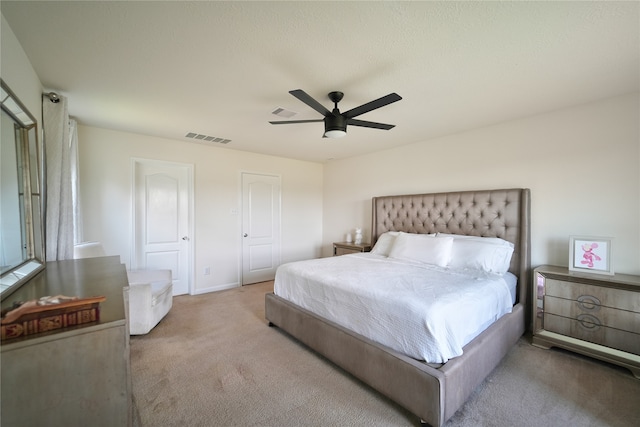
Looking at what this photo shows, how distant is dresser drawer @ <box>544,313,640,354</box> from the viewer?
6.92 ft

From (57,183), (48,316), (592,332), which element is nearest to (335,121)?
(48,316)

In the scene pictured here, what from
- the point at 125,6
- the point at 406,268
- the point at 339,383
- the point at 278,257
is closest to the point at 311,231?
the point at 278,257

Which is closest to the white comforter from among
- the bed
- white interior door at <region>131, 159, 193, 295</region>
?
the bed

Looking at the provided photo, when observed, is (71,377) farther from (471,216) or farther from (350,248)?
(350,248)

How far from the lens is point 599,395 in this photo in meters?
1.88

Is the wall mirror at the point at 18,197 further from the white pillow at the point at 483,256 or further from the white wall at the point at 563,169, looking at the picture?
the white wall at the point at 563,169

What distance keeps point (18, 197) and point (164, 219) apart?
243cm

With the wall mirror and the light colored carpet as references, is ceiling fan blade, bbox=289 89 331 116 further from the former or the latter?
the light colored carpet

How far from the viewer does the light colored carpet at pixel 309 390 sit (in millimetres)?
1680

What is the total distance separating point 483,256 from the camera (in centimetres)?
277

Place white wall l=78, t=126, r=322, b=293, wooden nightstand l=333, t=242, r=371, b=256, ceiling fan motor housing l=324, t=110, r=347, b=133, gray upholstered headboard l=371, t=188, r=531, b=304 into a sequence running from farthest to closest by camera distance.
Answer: wooden nightstand l=333, t=242, r=371, b=256 → white wall l=78, t=126, r=322, b=293 → gray upholstered headboard l=371, t=188, r=531, b=304 → ceiling fan motor housing l=324, t=110, r=347, b=133

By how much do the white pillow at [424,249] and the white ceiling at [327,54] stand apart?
1.46 m

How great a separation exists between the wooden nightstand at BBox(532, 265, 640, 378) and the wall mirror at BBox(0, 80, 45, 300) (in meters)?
3.81

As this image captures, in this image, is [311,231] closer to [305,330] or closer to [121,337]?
[305,330]
